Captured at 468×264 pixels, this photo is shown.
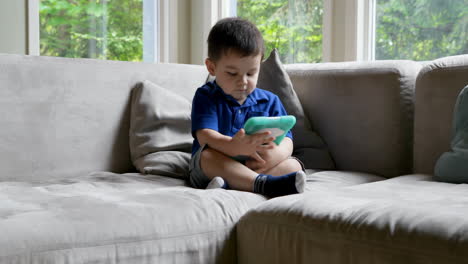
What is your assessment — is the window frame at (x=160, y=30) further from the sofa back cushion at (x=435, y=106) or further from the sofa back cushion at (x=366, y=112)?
the sofa back cushion at (x=435, y=106)

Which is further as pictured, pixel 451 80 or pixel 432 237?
pixel 451 80

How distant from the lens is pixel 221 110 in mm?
1704

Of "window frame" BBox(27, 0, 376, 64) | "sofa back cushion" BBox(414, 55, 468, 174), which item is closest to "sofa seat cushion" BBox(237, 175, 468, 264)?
"sofa back cushion" BBox(414, 55, 468, 174)

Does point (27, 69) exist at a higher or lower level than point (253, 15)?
lower

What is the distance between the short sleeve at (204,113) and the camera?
1.65 meters

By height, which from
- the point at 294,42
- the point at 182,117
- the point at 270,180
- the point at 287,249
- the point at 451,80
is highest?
the point at 294,42

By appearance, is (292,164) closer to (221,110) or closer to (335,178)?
(335,178)

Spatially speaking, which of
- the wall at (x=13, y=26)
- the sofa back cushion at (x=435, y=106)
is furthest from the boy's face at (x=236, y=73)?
the wall at (x=13, y=26)

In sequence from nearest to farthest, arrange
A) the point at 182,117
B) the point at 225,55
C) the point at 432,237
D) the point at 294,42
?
the point at 432,237
the point at 225,55
the point at 182,117
the point at 294,42

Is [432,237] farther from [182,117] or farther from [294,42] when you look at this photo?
[294,42]

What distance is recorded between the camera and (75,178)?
1.74 meters

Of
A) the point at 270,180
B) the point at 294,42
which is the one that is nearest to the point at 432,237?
the point at 270,180

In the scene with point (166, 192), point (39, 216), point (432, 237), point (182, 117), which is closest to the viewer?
point (432, 237)

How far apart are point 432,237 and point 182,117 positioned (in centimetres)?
118
